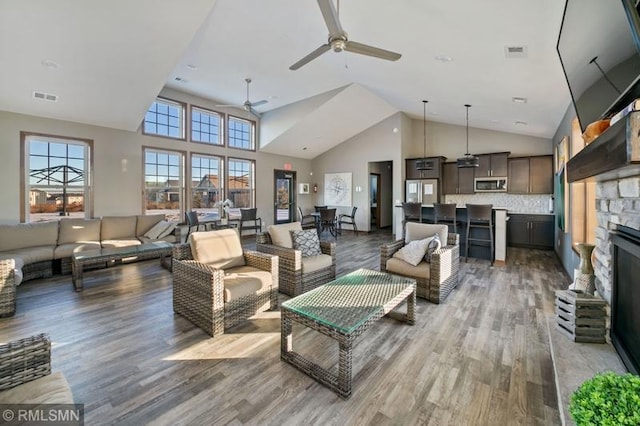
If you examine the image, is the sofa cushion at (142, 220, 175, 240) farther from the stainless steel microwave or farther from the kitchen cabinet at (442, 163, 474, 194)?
the stainless steel microwave

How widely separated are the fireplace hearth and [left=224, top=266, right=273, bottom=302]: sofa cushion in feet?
8.75

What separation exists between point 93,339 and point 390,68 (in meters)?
5.10

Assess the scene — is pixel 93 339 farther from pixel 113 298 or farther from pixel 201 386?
pixel 201 386

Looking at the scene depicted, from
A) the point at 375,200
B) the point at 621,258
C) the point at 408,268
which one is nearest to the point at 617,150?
the point at 621,258

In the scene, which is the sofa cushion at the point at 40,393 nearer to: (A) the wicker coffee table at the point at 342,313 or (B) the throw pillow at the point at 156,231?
(A) the wicker coffee table at the point at 342,313

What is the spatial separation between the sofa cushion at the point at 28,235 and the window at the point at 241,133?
4.31m

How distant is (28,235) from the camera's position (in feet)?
14.4

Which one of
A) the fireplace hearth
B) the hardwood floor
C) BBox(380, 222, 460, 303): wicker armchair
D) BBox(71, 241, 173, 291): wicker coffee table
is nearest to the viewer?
the fireplace hearth

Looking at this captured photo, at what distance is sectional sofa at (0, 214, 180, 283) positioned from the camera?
13.4 feet

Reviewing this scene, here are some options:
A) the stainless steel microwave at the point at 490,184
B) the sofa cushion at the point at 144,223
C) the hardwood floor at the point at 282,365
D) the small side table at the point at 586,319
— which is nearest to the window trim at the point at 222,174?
the sofa cushion at the point at 144,223

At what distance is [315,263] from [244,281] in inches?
41.7

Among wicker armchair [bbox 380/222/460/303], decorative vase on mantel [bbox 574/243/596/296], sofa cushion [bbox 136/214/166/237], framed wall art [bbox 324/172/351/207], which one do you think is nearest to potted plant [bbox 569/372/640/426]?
decorative vase on mantel [bbox 574/243/596/296]

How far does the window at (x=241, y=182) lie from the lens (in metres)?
7.93

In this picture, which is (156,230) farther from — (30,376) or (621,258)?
(621,258)
